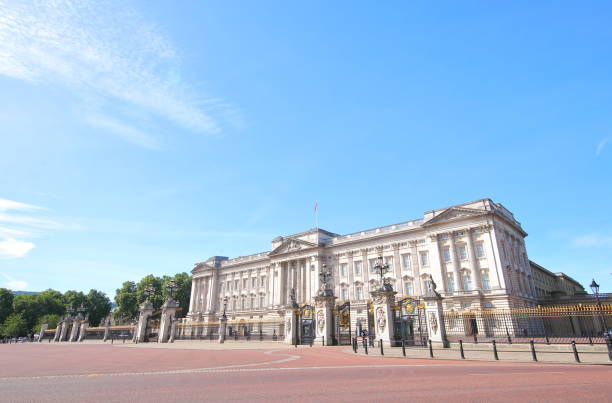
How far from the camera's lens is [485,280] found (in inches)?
1778

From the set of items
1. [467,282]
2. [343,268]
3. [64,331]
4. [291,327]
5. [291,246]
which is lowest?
[64,331]

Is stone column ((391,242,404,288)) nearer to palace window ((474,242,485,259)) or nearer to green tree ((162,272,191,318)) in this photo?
palace window ((474,242,485,259))

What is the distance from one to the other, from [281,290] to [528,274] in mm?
42557

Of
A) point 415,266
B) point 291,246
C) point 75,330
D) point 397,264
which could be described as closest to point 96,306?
point 75,330

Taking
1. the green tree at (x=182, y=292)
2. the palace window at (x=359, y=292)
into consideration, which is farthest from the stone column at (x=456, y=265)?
the green tree at (x=182, y=292)

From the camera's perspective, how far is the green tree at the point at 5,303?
7981 cm

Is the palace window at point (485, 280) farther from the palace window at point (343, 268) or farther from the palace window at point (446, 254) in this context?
the palace window at point (343, 268)

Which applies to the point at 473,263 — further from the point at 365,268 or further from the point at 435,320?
the point at 435,320

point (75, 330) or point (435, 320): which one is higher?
point (435, 320)

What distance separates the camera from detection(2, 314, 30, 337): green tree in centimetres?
7212

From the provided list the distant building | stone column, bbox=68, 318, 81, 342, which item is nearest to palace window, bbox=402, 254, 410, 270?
the distant building

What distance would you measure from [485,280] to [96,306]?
95.6m

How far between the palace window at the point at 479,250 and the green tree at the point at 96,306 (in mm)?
94114

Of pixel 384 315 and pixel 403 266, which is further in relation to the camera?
pixel 403 266
